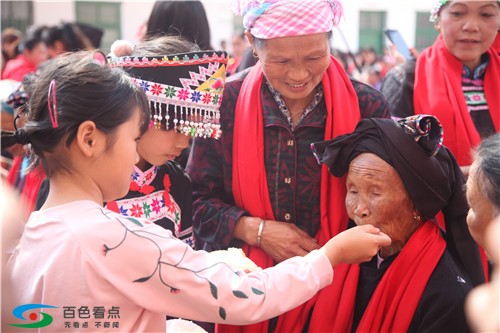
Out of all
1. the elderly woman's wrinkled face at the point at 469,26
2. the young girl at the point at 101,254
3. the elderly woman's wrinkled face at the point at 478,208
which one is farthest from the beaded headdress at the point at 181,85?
the elderly woman's wrinkled face at the point at 469,26

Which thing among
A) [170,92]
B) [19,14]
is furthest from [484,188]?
[19,14]

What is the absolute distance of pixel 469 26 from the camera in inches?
117

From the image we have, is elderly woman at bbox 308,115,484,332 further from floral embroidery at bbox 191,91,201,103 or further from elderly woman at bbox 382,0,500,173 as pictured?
elderly woman at bbox 382,0,500,173

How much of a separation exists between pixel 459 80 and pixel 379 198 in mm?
1300

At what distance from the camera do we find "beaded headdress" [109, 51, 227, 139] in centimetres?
215

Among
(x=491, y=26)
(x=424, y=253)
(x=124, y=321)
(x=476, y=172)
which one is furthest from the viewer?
(x=491, y=26)

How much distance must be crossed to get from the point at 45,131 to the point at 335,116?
1.14 metres

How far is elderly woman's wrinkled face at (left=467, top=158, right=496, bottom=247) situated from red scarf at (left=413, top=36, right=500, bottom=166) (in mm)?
1179

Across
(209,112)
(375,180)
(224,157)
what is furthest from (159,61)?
(375,180)

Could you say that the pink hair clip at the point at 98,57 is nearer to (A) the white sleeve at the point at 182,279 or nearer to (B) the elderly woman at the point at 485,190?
(A) the white sleeve at the point at 182,279

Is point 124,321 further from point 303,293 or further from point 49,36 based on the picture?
point 49,36

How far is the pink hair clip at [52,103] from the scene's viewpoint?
1.59 metres

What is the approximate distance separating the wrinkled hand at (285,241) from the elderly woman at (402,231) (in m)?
0.17

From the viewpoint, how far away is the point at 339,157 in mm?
2207
